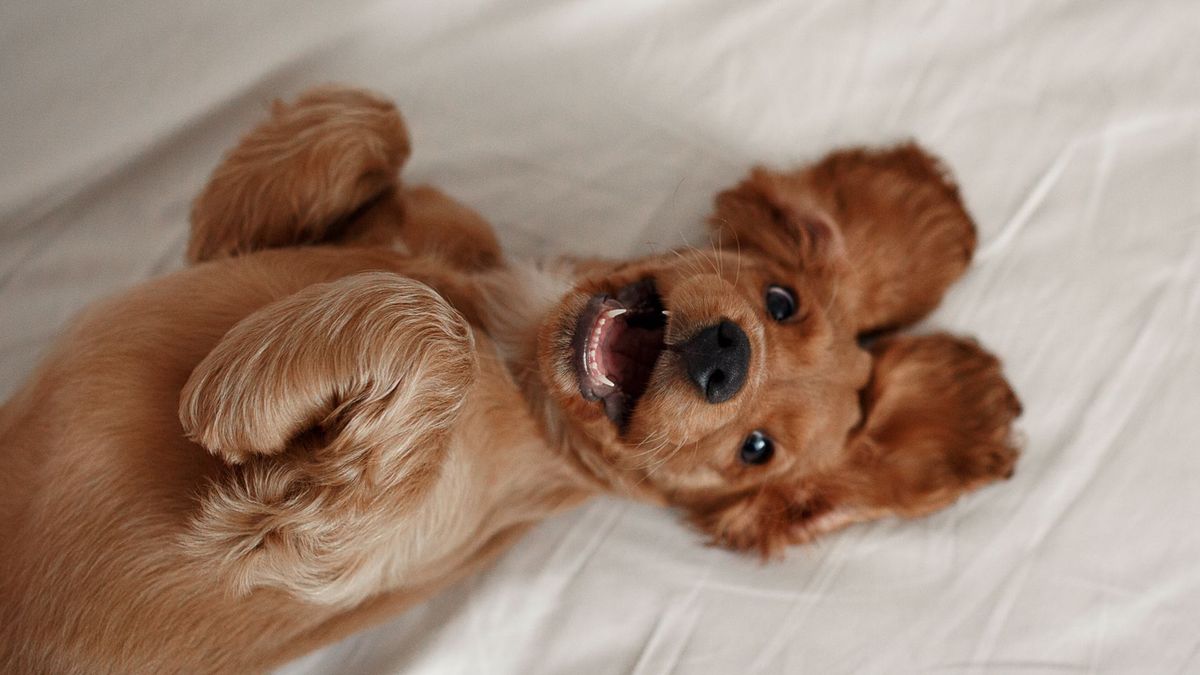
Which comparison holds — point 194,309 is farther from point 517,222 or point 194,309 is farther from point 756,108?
point 756,108

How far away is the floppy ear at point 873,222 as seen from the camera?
249cm

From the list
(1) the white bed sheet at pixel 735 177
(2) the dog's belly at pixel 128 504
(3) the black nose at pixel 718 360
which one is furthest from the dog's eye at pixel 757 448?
(2) the dog's belly at pixel 128 504

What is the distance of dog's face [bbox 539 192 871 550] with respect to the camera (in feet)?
6.36

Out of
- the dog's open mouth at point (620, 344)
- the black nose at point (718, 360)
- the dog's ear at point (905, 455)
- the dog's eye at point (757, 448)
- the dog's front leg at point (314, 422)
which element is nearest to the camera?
the dog's front leg at point (314, 422)

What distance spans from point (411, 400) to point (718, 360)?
2.08 feet

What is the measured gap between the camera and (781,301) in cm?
228

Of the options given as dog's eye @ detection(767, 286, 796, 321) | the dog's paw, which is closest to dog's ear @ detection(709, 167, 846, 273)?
dog's eye @ detection(767, 286, 796, 321)

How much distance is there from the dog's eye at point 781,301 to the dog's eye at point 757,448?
30 centimetres

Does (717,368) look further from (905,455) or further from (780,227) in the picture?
(905,455)

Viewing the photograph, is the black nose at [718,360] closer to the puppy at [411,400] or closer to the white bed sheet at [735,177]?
the puppy at [411,400]

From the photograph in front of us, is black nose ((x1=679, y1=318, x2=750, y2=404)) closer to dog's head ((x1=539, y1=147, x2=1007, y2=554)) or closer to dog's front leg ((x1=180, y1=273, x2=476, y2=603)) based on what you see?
dog's head ((x1=539, y1=147, x2=1007, y2=554))

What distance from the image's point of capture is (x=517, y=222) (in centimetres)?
279

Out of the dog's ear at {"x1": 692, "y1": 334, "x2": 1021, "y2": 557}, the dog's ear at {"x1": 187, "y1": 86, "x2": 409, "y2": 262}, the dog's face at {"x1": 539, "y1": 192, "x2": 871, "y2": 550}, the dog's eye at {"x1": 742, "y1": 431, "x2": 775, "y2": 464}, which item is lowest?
the dog's ear at {"x1": 692, "y1": 334, "x2": 1021, "y2": 557}

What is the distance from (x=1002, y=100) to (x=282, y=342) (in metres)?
2.32
